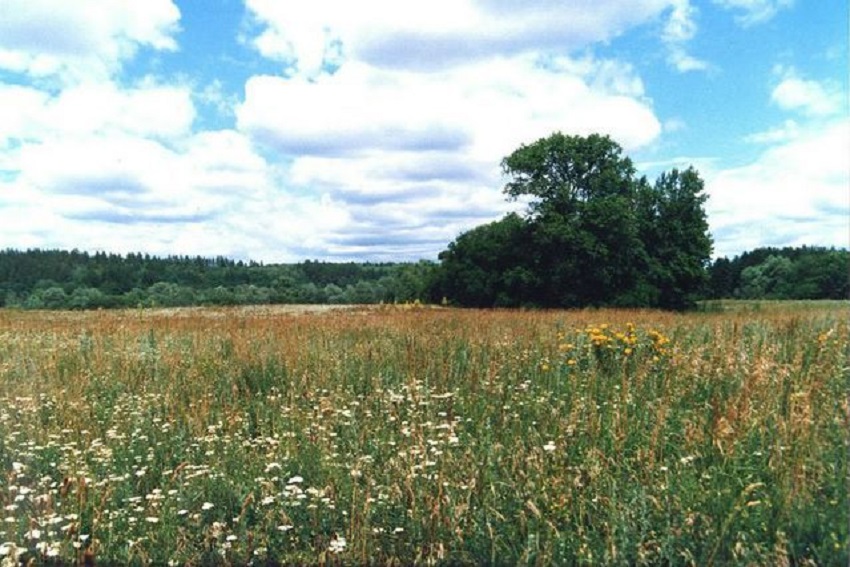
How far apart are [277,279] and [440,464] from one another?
3517 inches

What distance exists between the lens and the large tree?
3472 cm

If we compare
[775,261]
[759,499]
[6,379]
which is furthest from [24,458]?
[775,261]

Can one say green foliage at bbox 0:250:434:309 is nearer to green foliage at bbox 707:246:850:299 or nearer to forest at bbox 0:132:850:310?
forest at bbox 0:132:850:310

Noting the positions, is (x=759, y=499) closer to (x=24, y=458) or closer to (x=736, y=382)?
(x=736, y=382)

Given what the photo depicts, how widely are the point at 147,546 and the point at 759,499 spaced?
3108 mm

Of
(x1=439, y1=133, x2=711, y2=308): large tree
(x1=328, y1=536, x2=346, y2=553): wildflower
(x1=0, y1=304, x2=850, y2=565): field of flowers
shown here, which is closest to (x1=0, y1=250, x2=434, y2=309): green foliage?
(x1=439, y1=133, x2=711, y2=308): large tree

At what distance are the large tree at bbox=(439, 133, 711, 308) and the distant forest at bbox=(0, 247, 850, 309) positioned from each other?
23.3ft

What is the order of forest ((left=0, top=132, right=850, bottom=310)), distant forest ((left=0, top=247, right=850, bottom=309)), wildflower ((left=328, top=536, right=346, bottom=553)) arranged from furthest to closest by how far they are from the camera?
1. distant forest ((left=0, top=247, right=850, bottom=309))
2. forest ((left=0, top=132, right=850, bottom=310))
3. wildflower ((left=328, top=536, right=346, bottom=553))

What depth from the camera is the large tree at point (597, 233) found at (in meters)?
34.7

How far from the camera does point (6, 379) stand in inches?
263

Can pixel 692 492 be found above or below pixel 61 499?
above

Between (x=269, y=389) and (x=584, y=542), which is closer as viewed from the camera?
(x=584, y=542)

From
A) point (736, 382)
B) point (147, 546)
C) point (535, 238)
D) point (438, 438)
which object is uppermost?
point (535, 238)

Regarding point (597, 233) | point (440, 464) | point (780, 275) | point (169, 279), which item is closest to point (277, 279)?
point (169, 279)
